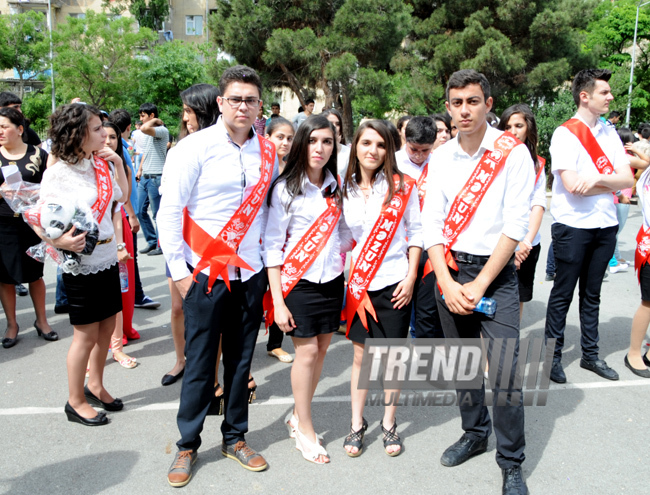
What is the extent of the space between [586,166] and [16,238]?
437 cm

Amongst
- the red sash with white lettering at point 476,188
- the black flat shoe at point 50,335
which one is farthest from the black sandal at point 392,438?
the black flat shoe at point 50,335

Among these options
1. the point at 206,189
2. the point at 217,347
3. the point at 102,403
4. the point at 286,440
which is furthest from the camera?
the point at 102,403

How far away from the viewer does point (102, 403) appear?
341cm

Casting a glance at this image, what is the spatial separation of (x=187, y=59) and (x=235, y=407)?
99.1ft

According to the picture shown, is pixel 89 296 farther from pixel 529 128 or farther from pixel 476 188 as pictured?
pixel 529 128

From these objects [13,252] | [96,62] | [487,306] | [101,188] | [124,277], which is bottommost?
[124,277]

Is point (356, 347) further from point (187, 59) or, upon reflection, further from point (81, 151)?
point (187, 59)

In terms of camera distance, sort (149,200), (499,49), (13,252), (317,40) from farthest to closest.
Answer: (499,49)
(317,40)
(149,200)
(13,252)

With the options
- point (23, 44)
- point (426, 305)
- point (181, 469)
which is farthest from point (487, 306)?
point (23, 44)

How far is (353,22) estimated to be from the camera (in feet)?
64.0

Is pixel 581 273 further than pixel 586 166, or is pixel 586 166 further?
pixel 581 273

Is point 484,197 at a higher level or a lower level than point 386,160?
lower

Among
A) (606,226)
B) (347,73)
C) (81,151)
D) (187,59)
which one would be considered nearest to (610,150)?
(606,226)

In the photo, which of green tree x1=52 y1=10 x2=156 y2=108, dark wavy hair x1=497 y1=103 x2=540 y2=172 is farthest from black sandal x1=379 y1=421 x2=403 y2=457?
green tree x1=52 y1=10 x2=156 y2=108
